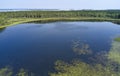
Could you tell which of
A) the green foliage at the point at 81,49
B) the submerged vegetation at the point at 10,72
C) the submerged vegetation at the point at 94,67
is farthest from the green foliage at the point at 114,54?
the submerged vegetation at the point at 10,72

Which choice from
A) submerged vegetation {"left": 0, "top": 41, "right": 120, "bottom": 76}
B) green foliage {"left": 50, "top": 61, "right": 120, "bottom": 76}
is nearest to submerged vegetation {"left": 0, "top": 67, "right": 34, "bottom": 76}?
submerged vegetation {"left": 0, "top": 41, "right": 120, "bottom": 76}

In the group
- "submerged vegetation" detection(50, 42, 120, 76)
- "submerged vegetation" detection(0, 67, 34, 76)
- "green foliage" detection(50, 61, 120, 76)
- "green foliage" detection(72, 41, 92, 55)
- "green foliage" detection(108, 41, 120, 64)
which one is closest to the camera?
"submerged vegetation" detection(0, 67, 34, 76)

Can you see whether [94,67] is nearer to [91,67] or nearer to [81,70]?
→ [91,67]

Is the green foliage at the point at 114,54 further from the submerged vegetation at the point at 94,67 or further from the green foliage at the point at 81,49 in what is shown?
the green foliage at the point at 81,49

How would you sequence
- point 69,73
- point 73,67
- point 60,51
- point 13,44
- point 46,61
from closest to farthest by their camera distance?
1. point 69,73
2. point 73,67
3. point 46,61
4. point 60,51
5. point 13,44

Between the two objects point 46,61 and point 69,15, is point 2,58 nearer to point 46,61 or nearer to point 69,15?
point 46,61

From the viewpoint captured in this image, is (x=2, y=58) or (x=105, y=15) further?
(x=105, y=15)

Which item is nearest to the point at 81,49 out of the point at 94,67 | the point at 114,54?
the point at 114,54

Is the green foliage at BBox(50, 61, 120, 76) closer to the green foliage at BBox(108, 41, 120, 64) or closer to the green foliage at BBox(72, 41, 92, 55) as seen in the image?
the green foliage at BBox(108, 41, 120, 64)

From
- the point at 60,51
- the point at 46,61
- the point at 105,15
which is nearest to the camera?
the point at 46,61

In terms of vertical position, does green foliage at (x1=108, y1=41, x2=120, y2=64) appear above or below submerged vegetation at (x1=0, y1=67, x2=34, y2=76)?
above

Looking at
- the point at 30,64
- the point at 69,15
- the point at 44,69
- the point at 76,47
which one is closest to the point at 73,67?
the point at 44,69
